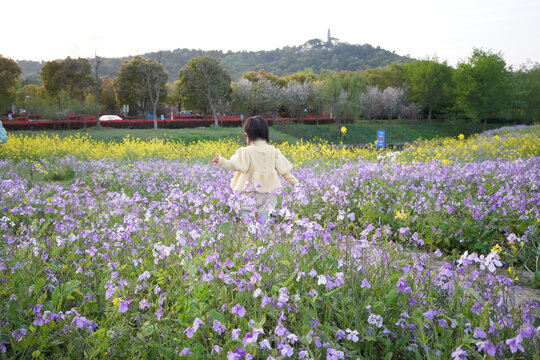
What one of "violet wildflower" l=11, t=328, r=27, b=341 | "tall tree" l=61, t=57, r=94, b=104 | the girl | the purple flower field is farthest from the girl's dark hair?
"tall tree" l=61, t=57, r=94, b=104

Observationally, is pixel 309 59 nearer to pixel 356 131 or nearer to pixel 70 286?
pixel 356 131

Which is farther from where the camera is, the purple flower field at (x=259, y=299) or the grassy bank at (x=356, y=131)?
the grassy bank at (x=356, y=131)

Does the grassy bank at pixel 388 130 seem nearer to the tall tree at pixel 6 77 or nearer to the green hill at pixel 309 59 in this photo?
the tall tree at pixel 6 77

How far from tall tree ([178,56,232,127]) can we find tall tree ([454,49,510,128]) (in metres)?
28.4

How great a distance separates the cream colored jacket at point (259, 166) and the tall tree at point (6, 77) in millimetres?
36184

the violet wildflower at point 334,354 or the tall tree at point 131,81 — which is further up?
the tall tree at point 131,81

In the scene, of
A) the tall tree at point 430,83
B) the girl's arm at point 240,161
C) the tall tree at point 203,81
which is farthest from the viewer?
the tall tree at point 430,83

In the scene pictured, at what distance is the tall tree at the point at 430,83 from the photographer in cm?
5284

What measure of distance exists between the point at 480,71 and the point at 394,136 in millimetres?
12958

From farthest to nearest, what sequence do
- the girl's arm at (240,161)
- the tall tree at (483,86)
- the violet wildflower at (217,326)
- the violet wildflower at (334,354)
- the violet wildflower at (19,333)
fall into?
1. the tall tree at (483,86)
2. the girl's arm at (240,161)
3. the violet wildflower at (19,333)
4. the violet wildflower at (217,326)
5. the violet wildflower at (334,354)

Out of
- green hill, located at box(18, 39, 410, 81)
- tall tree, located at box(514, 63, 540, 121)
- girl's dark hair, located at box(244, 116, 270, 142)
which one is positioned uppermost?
green hill, located at box(18, 39, 410, 81)

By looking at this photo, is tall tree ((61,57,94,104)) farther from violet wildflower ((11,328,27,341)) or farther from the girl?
violet wildflower ((11,328,27,341))

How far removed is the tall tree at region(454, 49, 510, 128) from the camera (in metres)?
45.8

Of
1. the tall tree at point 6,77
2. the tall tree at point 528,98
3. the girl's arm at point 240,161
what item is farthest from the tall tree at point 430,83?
the girl's arm at point 240,161
